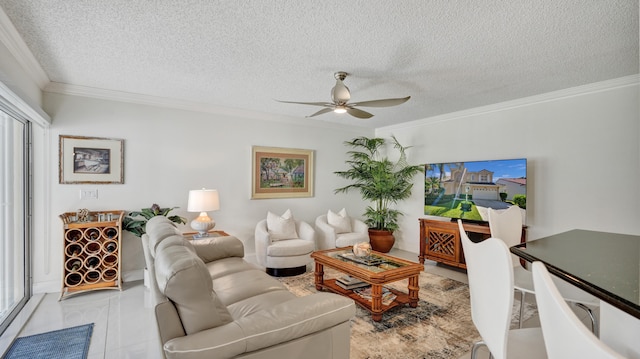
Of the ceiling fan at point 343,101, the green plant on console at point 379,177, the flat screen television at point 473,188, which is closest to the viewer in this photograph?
the ceiling fan at point 343,101

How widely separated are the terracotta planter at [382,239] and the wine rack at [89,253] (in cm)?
380

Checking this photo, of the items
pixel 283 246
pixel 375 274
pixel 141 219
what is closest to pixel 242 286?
pixel 375 274

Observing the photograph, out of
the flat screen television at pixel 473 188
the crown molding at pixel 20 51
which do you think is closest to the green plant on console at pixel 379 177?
the flat screen television at pixel 473 188

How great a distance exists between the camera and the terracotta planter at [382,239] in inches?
211

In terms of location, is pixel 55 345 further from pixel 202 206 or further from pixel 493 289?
pixel 493 289

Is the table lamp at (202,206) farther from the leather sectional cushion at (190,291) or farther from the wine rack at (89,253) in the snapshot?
the leather sectional cushion at (190,291)

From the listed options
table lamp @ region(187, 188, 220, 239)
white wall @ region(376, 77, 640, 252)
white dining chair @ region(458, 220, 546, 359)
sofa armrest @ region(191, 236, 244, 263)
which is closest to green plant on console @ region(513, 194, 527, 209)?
white wall @ region(376, 77, 640, 252)

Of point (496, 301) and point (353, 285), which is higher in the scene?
point (496, 301)

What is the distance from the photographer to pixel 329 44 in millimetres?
2492

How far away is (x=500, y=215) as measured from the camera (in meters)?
2.47

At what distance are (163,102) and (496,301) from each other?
4.32 metres

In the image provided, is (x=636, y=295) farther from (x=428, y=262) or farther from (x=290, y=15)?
(x=428, y=262)

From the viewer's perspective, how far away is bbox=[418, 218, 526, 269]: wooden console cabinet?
4.21 m

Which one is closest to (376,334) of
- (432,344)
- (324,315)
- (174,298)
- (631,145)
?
(432,344)
